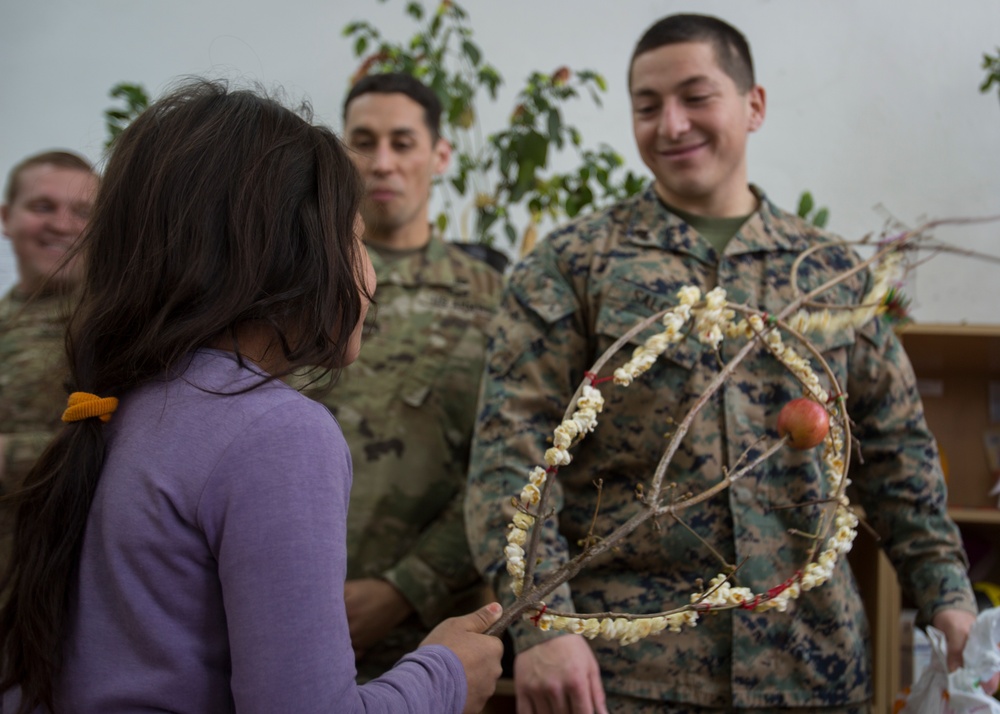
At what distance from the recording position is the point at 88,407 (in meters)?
0.80

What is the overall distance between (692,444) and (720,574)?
0.52 m

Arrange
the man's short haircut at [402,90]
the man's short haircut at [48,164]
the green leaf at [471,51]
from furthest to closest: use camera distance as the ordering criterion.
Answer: the green leaf at [471,51] → the man's short haircut at [402,90] → the man's short haircut at [48,164]

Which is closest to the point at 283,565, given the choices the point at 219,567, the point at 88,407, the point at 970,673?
the point at 219,567

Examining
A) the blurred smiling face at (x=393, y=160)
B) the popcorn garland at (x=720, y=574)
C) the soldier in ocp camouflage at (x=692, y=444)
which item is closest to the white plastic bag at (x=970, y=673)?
the soldier in ocp camouflage at (x=692, y=444)

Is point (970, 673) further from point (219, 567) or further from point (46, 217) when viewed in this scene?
point (46, 217)

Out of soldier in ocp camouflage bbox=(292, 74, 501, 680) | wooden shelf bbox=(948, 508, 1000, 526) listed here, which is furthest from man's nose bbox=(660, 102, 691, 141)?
wooden shelf bbox=(948, 508, 1000, 526)

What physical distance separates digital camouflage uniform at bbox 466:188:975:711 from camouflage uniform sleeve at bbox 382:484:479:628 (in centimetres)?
32

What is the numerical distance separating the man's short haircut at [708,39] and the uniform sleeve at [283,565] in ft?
3.75

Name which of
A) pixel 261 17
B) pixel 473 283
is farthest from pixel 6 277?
pixel 261 17

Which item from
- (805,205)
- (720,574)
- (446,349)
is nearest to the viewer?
(720,574)

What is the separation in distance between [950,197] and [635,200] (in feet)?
5.93

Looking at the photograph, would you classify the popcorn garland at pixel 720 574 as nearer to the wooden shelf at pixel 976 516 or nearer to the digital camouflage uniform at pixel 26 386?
the digital camouflage uniform at pixel 26 386

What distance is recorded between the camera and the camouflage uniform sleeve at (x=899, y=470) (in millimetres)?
1495

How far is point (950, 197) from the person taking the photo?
3.02 metres
